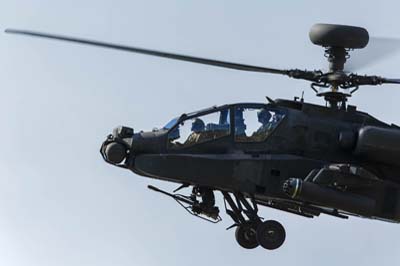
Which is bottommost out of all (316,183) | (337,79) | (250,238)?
(250,238)

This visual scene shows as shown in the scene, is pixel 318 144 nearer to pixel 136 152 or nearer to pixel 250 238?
pixel 250 238

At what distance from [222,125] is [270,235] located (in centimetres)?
215

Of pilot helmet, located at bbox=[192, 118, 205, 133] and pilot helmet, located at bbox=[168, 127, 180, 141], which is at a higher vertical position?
pilot helmet, located at bbox=[192, 118, 205, 133]

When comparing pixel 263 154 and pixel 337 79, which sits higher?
pixel 337 79

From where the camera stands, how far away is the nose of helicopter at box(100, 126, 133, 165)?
18812mm

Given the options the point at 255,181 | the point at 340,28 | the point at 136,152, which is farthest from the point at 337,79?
the point at 136,152

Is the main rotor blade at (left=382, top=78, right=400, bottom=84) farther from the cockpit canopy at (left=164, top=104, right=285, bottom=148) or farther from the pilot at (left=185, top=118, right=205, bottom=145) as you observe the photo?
the pilot at (left=185, top=118, right=205, bottom=145)

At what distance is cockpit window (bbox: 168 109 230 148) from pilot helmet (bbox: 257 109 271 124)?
612 mm

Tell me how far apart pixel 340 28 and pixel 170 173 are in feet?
13.2

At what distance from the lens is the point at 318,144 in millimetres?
19953

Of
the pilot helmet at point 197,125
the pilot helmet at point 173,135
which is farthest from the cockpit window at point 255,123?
the pilot helmet at point 173,135

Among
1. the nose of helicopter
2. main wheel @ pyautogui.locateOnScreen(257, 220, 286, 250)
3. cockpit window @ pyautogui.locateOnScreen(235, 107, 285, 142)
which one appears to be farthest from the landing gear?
the nose of helicopter

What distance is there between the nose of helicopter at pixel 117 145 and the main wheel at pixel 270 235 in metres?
2.73

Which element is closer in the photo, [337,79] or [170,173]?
[170,173]
